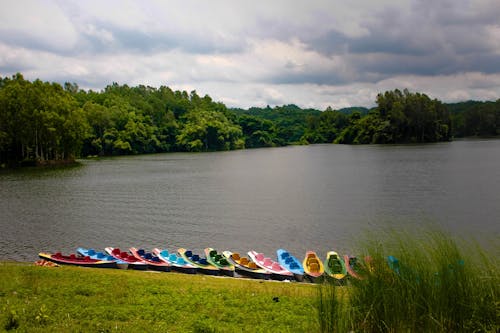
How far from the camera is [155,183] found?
49.9 m

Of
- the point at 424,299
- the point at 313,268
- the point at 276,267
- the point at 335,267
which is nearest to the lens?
the point at 424,299

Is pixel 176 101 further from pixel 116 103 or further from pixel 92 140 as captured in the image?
pixel 92 140

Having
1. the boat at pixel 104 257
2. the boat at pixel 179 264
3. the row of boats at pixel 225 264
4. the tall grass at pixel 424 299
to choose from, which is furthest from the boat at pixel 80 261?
the tall grass at pixel 424 299

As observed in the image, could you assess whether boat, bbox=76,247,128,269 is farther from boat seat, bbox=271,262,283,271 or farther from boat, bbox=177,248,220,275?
boat seat, bbox=271,262,283,271

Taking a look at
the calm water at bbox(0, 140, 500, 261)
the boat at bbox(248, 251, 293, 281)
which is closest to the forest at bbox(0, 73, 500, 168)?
the calm water at bbox(0, 140, 500, 261)

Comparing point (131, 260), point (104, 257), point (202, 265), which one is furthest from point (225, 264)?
point (104, 257)

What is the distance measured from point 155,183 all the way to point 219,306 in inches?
1626

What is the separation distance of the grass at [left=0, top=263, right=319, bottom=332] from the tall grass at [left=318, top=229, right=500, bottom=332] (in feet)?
2.26

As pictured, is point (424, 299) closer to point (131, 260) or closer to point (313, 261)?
point (313, 261)

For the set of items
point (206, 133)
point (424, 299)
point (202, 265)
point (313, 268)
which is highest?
point (206, 133)

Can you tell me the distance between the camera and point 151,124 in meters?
153

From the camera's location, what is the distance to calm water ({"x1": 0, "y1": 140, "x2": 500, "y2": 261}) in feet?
76.1

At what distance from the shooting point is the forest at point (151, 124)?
74.9 meters

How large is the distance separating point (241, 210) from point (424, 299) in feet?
83.9
